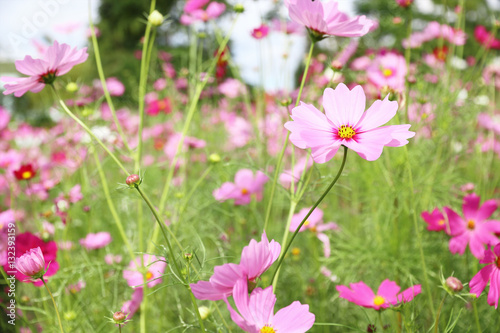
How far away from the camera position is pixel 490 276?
1.46 ft

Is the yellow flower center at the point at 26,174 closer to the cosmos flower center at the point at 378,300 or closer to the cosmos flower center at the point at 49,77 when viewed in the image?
the cosmos flower center at the point at 49,77

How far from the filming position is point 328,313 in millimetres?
968

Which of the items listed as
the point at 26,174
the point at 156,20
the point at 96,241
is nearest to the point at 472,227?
the point at 156,20

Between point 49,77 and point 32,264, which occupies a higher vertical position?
point 49,77

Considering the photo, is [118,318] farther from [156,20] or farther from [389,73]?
[389,73]

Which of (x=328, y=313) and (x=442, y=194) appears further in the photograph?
(x=442, y=194)

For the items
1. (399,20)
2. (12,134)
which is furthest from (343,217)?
(12,134)

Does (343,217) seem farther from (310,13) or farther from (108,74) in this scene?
(108,74)

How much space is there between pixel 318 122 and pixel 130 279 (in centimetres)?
55

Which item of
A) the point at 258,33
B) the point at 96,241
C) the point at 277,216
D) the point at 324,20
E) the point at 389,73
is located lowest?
the point at 277,216

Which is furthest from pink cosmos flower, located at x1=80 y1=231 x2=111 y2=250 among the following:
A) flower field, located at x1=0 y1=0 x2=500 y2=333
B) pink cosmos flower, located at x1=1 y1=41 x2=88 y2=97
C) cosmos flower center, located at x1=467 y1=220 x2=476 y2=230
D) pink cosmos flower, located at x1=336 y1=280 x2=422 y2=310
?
cosmos flower center, located at x1=467 y1=220 x2=476 y2=230

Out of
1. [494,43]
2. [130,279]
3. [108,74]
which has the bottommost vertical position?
[108,74]

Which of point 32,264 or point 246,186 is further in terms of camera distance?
point 246,186

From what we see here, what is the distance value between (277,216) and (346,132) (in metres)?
0.98
